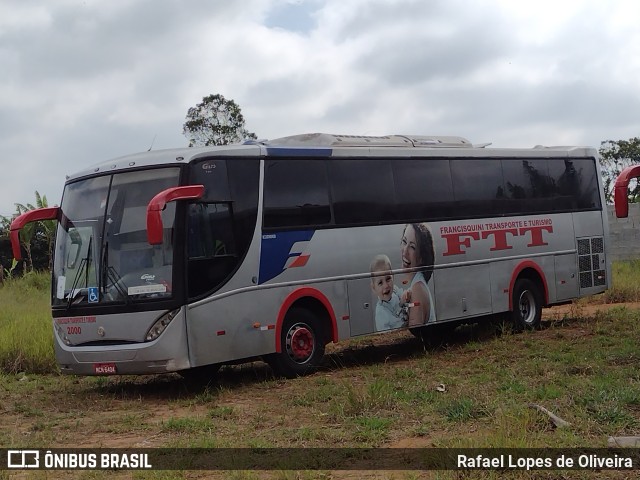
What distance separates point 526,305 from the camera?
16.5m

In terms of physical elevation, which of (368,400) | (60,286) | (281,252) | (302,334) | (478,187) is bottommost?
(368,400)

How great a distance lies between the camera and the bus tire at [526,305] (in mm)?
16062

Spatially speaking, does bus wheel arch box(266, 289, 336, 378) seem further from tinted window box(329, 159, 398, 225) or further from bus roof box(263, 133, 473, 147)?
bus roof box(263, 133, 473, 147)

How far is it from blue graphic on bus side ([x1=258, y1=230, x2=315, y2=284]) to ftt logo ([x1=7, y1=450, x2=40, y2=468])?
4.40 meters

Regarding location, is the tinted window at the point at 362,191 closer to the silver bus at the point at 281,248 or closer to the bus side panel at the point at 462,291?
the silver bus at the point at 281,248

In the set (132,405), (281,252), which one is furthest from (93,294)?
(281,252)

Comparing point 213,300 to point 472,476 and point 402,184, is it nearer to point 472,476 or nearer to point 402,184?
point 402,184

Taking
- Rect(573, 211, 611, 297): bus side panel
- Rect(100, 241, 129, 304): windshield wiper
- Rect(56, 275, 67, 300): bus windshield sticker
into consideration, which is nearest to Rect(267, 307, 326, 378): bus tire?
Rect(100, 241, 129, 304): windshield wiper

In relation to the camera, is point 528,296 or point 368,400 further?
point 528,296

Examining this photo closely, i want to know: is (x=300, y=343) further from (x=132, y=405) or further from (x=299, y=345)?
(x=132, y=405)

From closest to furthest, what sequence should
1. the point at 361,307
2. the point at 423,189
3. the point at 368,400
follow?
the point at 368,400
the point at 361,307
the point at 423,189

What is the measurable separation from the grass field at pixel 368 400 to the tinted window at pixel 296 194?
2.10m

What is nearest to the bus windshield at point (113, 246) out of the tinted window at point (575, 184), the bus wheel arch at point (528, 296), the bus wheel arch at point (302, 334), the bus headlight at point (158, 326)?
the bus headlight at point (158, 326)

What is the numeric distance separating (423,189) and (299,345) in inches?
135
